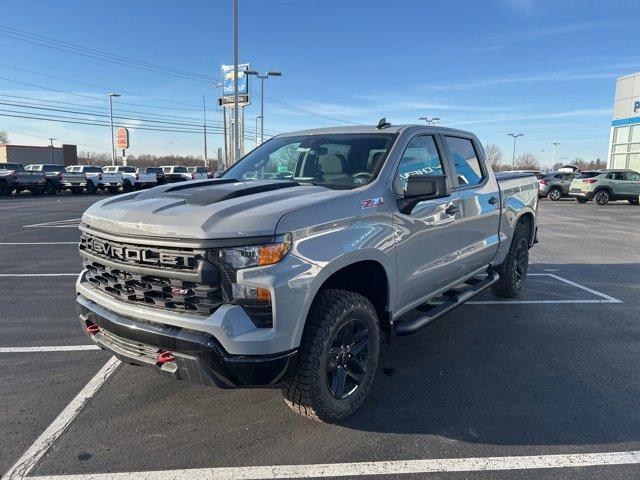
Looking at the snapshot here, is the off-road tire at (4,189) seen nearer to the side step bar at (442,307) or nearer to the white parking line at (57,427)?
the white parking line at (57,427)

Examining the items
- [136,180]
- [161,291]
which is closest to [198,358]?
[161,291]

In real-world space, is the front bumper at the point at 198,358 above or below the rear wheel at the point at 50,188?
above

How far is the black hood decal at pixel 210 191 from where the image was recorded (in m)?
2.98

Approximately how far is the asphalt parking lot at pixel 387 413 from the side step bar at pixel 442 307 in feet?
1.46

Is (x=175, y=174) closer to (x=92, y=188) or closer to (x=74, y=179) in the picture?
(x=92, y=188)

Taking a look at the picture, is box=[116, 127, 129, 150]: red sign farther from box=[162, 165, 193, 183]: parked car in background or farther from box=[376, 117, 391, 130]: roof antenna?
box=[376, 117, 391, 130]: roof antenna

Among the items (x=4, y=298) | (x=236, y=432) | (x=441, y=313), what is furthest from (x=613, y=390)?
(x=4, y=298)

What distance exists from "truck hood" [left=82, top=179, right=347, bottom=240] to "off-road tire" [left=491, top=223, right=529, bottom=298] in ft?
11.5

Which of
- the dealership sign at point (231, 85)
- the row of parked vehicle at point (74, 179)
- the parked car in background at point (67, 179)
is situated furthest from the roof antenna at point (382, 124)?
the parked car in background at point (67, 179)

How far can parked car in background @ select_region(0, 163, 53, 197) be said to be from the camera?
26.8 metres

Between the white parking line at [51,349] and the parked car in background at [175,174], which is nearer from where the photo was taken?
the white parking line at [51,349]

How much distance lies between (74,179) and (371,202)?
3135cm

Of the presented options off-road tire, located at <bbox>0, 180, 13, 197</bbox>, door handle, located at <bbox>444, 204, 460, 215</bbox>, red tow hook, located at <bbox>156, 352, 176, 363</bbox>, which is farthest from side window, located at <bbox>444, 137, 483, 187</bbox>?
off-road tire, located at <bbox>0, 180, 13, 197</bbox>

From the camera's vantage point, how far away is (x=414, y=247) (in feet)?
12.0
